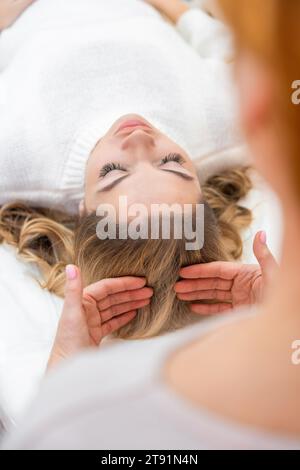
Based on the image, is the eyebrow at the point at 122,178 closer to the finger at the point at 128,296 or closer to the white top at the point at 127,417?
the finger at the point at 128,296

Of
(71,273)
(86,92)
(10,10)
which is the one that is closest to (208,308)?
(71,273)

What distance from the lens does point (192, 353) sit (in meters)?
0.43

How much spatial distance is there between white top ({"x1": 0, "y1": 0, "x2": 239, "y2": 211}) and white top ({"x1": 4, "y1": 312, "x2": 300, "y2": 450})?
865 millimetres

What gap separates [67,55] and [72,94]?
3.0 inches

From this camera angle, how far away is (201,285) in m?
1.14

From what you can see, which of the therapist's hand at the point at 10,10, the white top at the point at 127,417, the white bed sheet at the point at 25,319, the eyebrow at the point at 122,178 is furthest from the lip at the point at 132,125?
the white top at the point at 127,417

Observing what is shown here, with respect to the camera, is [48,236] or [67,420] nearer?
[67,420]

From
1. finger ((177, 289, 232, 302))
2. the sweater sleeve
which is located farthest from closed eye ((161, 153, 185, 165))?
the sweater sleeve

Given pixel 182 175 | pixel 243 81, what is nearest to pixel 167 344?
pixel 243 81

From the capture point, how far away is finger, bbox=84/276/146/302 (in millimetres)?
1109

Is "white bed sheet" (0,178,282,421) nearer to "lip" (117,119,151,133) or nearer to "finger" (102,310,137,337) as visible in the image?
"finger" (102,310,137,337)

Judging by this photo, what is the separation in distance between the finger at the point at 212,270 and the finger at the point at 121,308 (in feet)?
0.24

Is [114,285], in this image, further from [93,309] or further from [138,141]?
[138,141]
